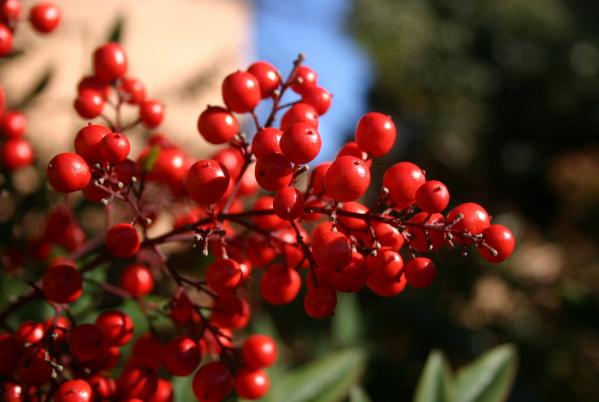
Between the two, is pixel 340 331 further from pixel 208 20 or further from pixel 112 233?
pixel 208 20

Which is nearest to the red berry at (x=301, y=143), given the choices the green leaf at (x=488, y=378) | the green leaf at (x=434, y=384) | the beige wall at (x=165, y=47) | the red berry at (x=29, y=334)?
the red berry at (x=29, y=334)

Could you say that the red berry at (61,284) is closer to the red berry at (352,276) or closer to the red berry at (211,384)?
the red berry at (211,384)

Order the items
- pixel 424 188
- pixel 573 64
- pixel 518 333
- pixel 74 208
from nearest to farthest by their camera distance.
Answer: pixel 424 188 < pixel 74 208 < pixel 518 333 < pixel 573 64

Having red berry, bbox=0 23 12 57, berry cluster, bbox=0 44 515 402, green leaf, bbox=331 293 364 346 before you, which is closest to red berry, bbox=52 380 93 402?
berry cluster, bbox=0 44 515 402

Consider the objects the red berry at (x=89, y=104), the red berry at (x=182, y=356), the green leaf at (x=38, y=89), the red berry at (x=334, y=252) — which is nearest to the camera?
the red berry at (x=334, y=252)

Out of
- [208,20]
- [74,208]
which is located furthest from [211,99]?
[74,208]

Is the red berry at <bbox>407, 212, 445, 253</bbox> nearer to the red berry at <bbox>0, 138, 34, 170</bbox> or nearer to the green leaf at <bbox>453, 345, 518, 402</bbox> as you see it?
the green leaf at <bbox>453, 345, 518, 402</bbox>

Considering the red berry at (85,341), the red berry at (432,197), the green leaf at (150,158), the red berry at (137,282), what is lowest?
the red berry at (137,282)
